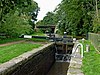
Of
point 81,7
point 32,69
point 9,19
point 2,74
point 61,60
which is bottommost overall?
point 61,60

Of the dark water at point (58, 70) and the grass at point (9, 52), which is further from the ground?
the grass at point (9, 52)

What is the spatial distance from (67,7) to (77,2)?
3326 mm

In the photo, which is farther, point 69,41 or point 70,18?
point 70,18

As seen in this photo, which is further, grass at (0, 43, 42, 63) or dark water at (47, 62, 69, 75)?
dark water at (47, 62, 69, 75)

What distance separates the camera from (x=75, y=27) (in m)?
40.4

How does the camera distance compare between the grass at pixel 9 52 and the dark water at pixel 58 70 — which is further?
the dark water at pixel 58 70

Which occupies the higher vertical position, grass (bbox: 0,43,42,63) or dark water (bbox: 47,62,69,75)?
grass (bbox: 0,43,42,63)

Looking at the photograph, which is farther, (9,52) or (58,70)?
(58,70)

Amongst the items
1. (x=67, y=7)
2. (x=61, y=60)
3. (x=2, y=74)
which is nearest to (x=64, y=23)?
(x=67, y=7)

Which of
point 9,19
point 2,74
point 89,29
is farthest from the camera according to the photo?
point 89,29

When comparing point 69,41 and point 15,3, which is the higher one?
point 15,3

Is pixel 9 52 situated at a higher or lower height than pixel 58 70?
higher

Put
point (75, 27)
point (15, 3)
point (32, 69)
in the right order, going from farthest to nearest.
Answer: point (75, 27) < point (15, 3) < point (32, 69)

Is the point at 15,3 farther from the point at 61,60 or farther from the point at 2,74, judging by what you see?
the point at 2,74
